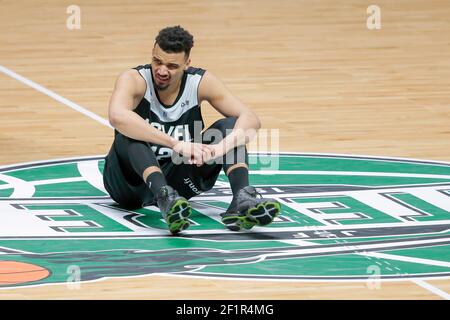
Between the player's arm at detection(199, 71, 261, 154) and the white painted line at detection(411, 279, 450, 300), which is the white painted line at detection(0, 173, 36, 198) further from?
the white painted line at detection(411, 279, 450, 300)

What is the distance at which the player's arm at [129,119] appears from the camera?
30.0 feet

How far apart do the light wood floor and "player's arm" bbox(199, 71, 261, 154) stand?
142 cm

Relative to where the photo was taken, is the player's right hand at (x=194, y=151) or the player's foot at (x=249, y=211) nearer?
the player's foot at (x=249, y=211)

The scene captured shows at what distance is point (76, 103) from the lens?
13.0 metres

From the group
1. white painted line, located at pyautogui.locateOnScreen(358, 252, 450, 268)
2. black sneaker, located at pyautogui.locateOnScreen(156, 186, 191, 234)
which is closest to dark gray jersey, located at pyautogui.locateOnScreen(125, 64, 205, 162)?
black sneaker, located at pyautogui.locateOnScreen(156, 186, 191, 234)

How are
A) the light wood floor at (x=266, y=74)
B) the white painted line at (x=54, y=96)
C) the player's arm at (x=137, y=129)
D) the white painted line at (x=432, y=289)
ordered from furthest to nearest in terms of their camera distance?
the white painted line at (x=54, y=96)
the player's arm at (x=137, y=129)
the light wood floor at (x=266, y=74)
the white painted line at (x=432, y=289)

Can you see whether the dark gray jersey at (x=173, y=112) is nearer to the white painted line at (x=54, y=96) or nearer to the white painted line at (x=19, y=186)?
the white painted line at (x=19, y=186)

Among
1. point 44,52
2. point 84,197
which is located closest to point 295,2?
point 44,52

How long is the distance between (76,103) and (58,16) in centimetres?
390

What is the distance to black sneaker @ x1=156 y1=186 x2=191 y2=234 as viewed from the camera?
28.7 ft

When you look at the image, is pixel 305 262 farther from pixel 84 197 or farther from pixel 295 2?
pixel 295 2

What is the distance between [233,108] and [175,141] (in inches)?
23.6

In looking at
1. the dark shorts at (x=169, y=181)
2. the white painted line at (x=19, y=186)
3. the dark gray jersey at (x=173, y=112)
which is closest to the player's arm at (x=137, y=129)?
the dark gray jersey at (x=173, y=112)
